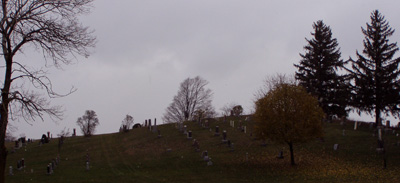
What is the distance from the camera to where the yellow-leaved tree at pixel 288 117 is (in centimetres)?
2370

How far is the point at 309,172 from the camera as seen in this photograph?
21359 millimetres

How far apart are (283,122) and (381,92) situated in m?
19.5

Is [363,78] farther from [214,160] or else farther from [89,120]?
[89,120]

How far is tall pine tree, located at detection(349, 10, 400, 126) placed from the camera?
3766 cm

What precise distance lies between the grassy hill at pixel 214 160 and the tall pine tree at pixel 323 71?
5367 mm

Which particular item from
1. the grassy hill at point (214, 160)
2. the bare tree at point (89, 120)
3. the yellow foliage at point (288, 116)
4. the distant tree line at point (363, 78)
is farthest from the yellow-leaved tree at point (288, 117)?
the bare tree at point (89, 120)

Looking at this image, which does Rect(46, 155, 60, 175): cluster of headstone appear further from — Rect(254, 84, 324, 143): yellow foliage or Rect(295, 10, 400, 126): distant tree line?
Rect(295, 10, 400, 126): distant tree line

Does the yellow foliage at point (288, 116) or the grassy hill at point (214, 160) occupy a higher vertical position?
the yellow foliage at point (288, 116)

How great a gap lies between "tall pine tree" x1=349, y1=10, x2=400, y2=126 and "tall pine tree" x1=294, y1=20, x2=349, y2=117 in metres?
3.08

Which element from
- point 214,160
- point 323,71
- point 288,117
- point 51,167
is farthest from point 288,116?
point 323,71

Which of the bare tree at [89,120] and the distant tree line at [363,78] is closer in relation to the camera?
the distant tree line at [363,78]

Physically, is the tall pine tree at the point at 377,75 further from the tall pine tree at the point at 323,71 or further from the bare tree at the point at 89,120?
the bare tree at the point at 89,120

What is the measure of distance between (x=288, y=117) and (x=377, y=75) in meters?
19.5

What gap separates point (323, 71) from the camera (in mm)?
45500
